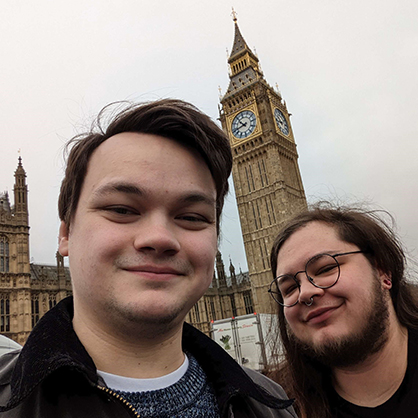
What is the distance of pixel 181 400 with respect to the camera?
119 centimetres

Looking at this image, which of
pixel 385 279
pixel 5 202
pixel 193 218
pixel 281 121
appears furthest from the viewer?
pixel 281 121

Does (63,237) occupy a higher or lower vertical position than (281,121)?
lower

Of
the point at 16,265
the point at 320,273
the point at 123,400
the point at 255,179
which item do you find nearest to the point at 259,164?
the point at 255,179

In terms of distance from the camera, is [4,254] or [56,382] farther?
[4,254]

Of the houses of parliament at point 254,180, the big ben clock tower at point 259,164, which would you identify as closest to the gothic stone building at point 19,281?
the houses of parliament at point 254,180

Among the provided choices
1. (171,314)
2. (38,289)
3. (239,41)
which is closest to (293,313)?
(171,314)

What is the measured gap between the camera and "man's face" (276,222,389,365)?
183 cm

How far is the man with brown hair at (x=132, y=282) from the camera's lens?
104 cm

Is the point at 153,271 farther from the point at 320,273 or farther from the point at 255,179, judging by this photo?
the point at 255,179

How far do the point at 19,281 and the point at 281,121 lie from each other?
90.3 ft

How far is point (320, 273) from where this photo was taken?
6.45ft

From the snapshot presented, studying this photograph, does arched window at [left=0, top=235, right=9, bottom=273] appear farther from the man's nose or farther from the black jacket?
the man's nose

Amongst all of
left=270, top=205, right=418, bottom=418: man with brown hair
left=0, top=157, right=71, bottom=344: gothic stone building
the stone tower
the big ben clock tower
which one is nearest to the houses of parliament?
the big ben clock tower

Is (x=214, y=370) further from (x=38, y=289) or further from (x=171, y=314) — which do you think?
(x=38, y=289)
